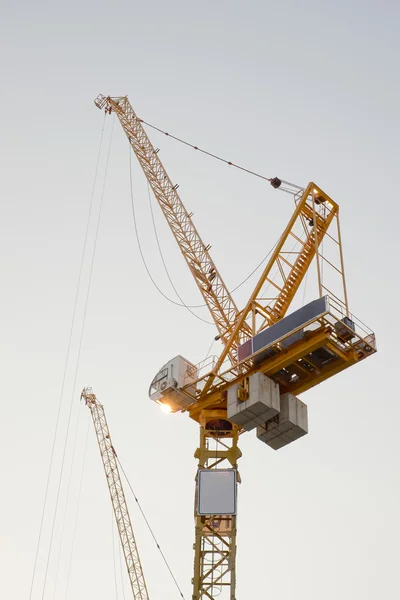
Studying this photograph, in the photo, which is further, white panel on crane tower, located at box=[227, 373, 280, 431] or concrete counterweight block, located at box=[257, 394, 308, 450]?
concrete counterweight block, located at box=[257, 394, 308, 450]

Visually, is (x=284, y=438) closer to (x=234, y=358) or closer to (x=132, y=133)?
(x=234, y=358)

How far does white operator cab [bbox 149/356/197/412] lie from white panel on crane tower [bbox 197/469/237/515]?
477 cm

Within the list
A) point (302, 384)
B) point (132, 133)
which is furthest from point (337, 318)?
point (132, 133)

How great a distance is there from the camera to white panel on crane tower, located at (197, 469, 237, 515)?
41875mm

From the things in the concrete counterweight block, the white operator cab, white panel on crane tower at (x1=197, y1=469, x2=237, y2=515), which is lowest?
white panel on crane tower at (x1=197, y1=469, x2=237, y2=515)

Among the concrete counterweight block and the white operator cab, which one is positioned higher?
the white operator cab

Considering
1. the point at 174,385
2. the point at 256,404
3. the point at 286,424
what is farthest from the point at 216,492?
the point at 174,385

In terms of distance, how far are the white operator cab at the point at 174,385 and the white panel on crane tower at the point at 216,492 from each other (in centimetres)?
477

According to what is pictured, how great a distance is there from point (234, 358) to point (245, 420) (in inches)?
237

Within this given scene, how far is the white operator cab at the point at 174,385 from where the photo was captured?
45500mm

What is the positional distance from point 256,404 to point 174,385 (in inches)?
259

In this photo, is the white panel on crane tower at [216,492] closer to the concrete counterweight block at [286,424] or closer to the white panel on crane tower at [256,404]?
the concrete counterweight block at [286,424]

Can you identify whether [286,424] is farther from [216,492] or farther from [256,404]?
[216,492]

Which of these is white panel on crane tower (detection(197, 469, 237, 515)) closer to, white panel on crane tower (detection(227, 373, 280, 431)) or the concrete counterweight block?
the concrete counterweight block
